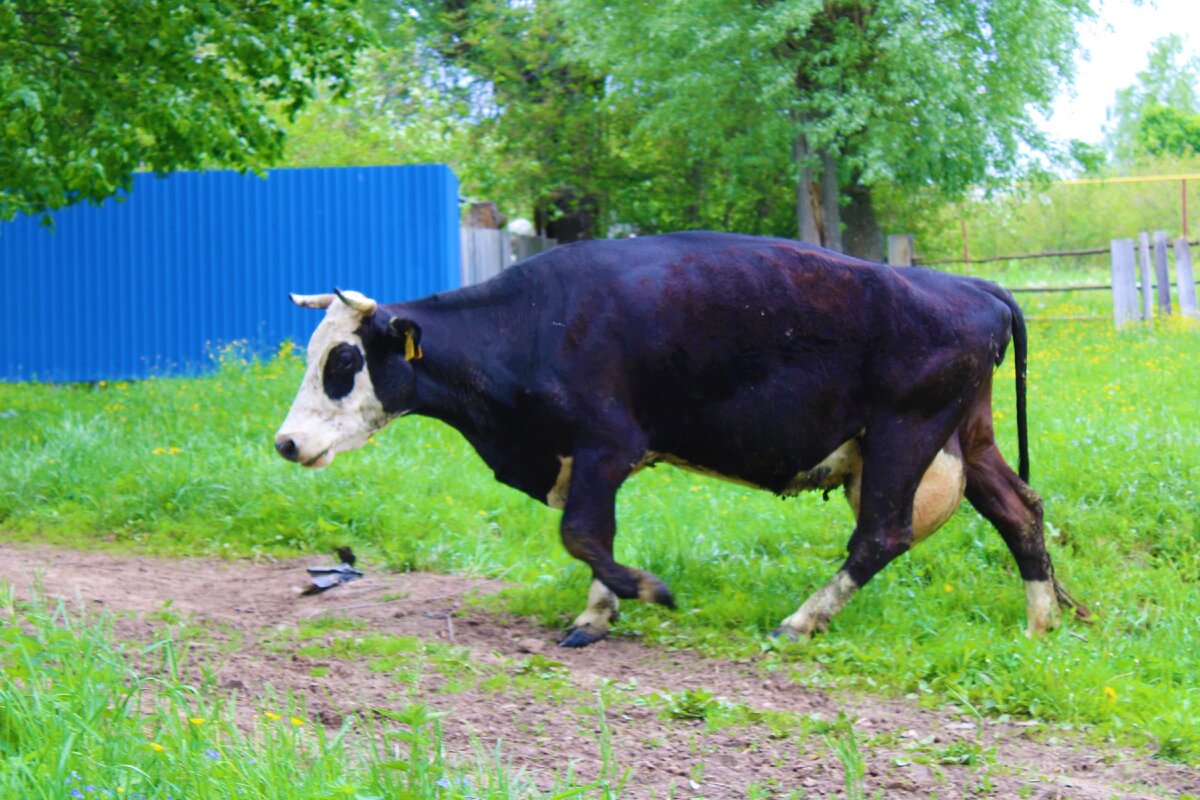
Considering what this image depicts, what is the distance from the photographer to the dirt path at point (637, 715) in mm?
4270

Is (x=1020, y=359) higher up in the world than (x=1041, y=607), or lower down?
higher up

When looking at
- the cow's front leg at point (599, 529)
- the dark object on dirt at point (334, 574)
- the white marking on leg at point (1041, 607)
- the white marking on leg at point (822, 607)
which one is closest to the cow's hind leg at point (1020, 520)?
the white marking on leg at point (1041, 607)

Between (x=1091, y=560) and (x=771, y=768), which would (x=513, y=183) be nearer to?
(x=1091, y=560)

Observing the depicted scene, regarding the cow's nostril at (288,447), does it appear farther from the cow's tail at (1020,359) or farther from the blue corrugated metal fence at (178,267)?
the blue corrugated metal fence at (178,267)

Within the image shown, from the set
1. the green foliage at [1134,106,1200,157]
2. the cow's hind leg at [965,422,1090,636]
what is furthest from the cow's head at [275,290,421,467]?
the green foliage at [1134,106,1200,157]

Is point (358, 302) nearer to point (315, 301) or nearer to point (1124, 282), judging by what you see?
point (315, 301)

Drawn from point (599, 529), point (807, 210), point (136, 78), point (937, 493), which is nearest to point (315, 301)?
point (599, 529)

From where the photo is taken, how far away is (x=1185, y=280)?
58.8 ft

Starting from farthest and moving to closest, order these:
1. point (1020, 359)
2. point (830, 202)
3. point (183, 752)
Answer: point (830, 202)
point (1020, 359)
point (183, 752)

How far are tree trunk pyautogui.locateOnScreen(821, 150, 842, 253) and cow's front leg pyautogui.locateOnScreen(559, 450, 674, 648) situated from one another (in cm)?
1211

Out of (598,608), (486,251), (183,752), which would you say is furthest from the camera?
(486,251)

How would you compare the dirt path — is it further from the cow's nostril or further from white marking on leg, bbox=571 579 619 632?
the cow's nostril

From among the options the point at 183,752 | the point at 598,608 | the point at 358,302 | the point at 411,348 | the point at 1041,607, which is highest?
the point at 358,302

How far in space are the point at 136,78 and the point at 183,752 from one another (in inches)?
331
